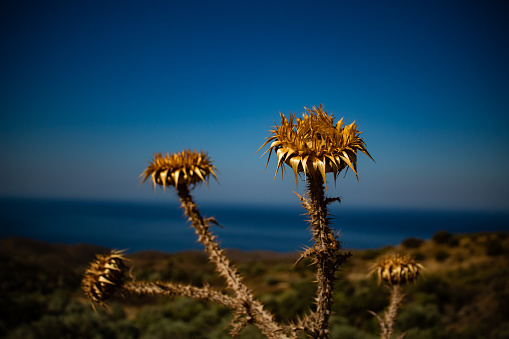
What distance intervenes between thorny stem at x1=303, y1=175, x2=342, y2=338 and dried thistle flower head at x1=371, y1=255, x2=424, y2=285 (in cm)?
126

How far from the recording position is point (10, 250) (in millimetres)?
29469

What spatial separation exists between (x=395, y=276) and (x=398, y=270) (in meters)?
0.08

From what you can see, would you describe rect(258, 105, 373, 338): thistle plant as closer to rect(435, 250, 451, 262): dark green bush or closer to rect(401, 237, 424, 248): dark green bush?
rect(435, 250, 451, 262): dark green bush

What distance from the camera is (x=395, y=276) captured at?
3.30 meters

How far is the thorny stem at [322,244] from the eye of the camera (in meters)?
1.99

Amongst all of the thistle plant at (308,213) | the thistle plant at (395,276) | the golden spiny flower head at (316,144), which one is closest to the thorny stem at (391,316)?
the thistle plant at (395,276)

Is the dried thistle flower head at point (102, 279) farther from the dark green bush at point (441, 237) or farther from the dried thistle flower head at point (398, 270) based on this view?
the dark green bush at point (441, 237)

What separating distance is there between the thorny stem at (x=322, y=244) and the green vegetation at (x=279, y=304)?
315cm

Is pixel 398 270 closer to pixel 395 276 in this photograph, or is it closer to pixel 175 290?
pixel 395 276

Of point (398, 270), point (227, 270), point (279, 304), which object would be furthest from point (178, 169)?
point (279, 304)

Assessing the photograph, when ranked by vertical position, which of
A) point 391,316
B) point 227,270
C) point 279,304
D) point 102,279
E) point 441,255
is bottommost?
point 279,304

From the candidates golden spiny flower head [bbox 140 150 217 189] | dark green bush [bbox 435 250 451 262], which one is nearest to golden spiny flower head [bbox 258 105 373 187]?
golden spiny flower head [bbox 140 150 217 189]

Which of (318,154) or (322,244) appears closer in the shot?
(318,154)

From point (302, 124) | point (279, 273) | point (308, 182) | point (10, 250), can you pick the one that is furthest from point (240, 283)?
point (10, 250)
